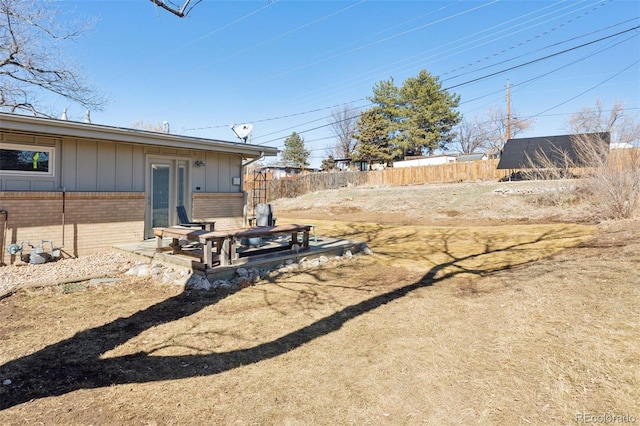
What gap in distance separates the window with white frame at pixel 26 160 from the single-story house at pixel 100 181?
1 cm

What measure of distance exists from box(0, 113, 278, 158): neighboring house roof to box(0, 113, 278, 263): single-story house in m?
0.01

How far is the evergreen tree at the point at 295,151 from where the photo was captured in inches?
2205

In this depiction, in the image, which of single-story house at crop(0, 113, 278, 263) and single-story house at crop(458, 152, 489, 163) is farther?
single-story house at crop(458, 152, 489, 163)

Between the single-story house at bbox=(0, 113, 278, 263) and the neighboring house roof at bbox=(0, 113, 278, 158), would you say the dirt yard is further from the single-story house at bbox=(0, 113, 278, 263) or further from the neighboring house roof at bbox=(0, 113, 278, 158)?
the neighboring house roof at bbox=(0, 113, 278, 158)

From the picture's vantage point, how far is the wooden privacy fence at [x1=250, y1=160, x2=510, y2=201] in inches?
1011

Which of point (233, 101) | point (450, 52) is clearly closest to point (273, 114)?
point (233, 101)

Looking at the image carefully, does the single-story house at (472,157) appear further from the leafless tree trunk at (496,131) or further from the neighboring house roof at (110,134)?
the neighboring house roof at (110,134)

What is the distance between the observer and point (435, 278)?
592cm

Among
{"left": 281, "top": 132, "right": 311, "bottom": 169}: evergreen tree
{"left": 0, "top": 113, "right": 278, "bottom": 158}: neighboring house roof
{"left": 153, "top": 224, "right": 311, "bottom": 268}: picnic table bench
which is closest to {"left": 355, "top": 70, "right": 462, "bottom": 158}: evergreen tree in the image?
{"left": 281, "top": 132, "right": 311, "bottom": 169}: evergreen tree

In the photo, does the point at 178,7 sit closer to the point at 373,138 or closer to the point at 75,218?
the point at 75,218

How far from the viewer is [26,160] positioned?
6359 mm

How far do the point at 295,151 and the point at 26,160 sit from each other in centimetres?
5097

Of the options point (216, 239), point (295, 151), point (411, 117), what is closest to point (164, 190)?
point (216, 239)

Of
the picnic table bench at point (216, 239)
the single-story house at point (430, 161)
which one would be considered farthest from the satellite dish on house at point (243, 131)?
the single-story house at point (430, 161)
